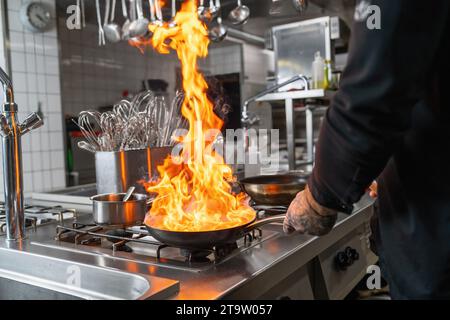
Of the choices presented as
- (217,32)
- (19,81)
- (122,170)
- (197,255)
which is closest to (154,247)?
(197,255)

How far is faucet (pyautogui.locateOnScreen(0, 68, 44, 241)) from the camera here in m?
1.09

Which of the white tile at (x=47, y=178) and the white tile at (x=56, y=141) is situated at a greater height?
the white tile at (x=56, y=141)

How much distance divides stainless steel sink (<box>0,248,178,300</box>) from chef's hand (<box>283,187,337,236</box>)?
0.25 metres

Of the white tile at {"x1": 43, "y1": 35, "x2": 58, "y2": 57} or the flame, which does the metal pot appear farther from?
the white tile at {"x1": 43, "y1": 35, "x2": 58, "y2": 57}

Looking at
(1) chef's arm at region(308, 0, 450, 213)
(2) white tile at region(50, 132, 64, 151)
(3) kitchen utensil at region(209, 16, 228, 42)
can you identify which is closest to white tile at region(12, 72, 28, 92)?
(2) white tile at region(50, 132, 64, 151)

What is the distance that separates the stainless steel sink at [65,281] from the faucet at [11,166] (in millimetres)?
105

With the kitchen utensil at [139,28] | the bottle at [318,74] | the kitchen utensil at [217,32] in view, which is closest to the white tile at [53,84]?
the kitchen utensil at [139,28]

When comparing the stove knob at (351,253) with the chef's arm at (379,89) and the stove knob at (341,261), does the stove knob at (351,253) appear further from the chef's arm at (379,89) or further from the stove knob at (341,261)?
the chef's arm at (379,89)

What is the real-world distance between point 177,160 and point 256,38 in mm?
3211

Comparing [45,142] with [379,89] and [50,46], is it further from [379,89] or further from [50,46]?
[379,89]

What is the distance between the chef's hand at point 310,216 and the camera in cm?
74

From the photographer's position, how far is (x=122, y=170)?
4.58ft

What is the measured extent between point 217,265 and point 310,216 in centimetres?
23

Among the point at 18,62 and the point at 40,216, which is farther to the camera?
the point at 18,62
